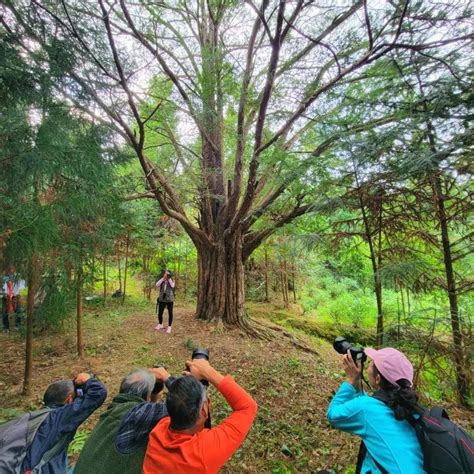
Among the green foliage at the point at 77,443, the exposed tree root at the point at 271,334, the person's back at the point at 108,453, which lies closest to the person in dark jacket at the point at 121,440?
the person's back at the point at 108,453

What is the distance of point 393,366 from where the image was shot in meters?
1.64

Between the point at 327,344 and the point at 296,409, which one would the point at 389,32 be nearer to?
the point at 296,409

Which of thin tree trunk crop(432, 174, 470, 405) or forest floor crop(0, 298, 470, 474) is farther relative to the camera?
forest floor crop(0, 298, 470, 474)

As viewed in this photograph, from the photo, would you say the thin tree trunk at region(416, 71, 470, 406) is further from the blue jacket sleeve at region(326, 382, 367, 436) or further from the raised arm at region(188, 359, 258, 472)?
the raised arm at region(188, 359, 258, 472)

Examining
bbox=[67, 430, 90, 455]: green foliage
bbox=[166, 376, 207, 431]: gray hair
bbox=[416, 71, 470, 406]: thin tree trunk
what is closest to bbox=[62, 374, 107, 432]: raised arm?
bbox=[166, 376, 207, 431]: gray hair

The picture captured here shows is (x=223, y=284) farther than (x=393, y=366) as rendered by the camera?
Yes

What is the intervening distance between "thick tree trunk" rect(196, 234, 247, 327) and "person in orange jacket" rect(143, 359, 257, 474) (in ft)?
21.0

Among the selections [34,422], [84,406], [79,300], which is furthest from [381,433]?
[79,300]

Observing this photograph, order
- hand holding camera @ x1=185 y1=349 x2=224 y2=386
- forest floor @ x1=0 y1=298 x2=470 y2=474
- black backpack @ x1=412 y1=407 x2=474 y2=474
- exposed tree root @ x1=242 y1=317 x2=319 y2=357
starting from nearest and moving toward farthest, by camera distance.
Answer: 1. black backpack @ x1=412 y1=407 x2=474 y2=474
2. hand holding camera @ x1=185 y1=349 x2=224 y2=386
3. forest floor @ x1=0 y1=298 x2=470 y2=474
4. exposed tree root @ x1=242 y1=317 x2=319 y2=357

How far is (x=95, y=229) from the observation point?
4.89m

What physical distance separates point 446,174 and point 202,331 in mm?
6064

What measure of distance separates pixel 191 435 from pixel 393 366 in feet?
3.74

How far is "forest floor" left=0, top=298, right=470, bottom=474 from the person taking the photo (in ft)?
10.9

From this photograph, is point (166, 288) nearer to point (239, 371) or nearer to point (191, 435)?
point (239, 371)
